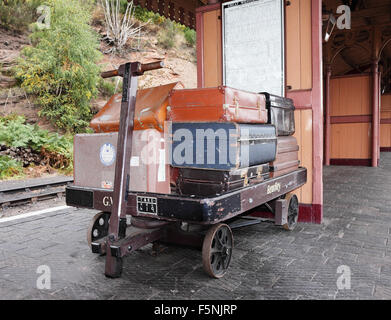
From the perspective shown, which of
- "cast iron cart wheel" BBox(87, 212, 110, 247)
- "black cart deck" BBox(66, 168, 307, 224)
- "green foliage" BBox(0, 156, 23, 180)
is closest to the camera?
"black cart deck" BBox(66, 168, 307, 224)

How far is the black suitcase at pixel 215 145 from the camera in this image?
2.77m

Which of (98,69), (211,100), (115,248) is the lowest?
(115,248)

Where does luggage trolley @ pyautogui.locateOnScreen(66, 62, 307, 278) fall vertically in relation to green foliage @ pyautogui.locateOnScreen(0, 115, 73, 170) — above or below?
below

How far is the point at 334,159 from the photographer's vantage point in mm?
13945

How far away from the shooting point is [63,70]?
1238 cm

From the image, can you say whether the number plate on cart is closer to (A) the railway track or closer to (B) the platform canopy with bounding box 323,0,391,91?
(A) the railway track

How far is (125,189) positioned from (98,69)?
11.8m

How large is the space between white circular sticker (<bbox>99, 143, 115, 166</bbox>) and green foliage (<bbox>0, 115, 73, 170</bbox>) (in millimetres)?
7079

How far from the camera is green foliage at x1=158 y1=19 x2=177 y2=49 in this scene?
21.3 m

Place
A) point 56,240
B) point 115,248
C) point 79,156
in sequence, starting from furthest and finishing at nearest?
point 56,240 < point 79,156 < point 115,248

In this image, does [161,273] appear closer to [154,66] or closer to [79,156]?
[79,156]

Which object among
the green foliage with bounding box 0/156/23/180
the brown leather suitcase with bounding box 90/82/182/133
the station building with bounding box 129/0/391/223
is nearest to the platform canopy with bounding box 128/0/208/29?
the station building with bounding box 129/0/391/223
